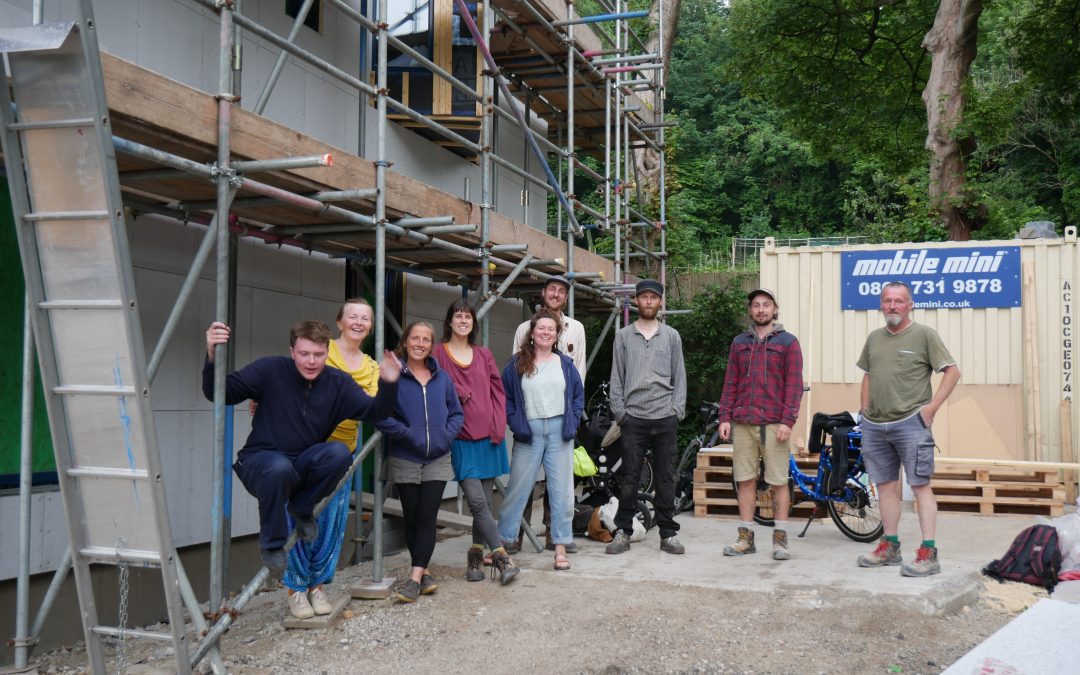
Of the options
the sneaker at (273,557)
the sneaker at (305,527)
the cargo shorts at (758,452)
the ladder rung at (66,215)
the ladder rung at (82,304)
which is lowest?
the sneaker at (273,557)

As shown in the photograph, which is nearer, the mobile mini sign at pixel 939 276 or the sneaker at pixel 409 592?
the sneaker at pixel 409 592

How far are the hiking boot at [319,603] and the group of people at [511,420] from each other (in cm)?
1

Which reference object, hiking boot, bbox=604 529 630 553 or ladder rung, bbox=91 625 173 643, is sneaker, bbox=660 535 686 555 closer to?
hiking boot, bbox=604 529 630 553

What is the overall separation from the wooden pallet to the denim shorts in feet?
10.0

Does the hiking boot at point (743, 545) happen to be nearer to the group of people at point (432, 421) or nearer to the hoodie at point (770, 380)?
the group of people at point (432, 421)

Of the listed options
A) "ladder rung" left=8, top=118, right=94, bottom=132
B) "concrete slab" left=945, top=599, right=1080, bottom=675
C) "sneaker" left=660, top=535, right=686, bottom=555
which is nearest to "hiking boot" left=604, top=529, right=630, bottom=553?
"sneaker" left=660, top=535, right=686, bottom=555

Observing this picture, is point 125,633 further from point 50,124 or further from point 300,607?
point 50,124

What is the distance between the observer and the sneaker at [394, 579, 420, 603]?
5.37 metres

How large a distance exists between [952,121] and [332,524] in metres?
12.8

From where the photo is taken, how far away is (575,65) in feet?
35.4

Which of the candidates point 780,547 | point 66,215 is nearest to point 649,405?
point 780,547

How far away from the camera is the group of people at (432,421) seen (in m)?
4.60

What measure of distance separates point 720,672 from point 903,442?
254cm

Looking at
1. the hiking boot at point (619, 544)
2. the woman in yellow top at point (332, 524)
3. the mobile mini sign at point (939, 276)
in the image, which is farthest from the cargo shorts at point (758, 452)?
the mobile mini sign at point (939, 276)
